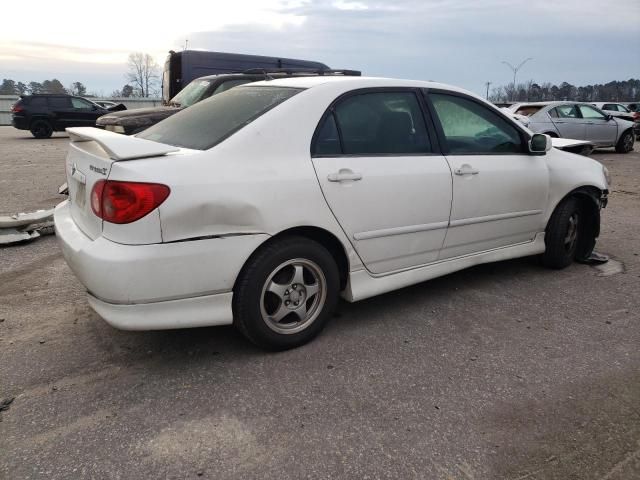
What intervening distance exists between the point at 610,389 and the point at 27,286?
4.01 m

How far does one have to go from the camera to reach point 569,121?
13875mm

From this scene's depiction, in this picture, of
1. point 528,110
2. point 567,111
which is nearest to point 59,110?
point 528,110

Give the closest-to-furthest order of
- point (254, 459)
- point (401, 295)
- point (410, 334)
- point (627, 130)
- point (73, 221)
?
point (254, 459), point (73, 221), point (410, 334), point (401, 295), point (627, 130)

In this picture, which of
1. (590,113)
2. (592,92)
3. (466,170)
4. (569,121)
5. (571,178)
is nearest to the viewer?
(466,170)

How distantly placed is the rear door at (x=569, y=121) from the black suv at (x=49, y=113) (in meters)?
14.6

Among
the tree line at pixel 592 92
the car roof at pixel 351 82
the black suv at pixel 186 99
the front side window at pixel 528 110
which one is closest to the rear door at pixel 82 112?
the black suv at pixel 186 99

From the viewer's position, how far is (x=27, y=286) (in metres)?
4.02

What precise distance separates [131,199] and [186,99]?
7.32 meters

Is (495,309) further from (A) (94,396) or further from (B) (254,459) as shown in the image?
(A) (94,396)

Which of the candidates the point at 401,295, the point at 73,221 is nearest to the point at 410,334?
the point at 401,295

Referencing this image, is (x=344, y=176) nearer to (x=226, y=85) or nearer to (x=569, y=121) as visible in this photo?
(x=226, y=85)

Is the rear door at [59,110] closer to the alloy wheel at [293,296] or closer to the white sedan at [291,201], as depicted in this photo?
the white sedan at [291,201]

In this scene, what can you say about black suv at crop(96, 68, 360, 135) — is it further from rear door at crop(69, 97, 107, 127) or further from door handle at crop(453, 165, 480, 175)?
rear door at crop(69, 97, 107, 127)

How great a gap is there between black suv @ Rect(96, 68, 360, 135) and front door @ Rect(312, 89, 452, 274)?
447cm
